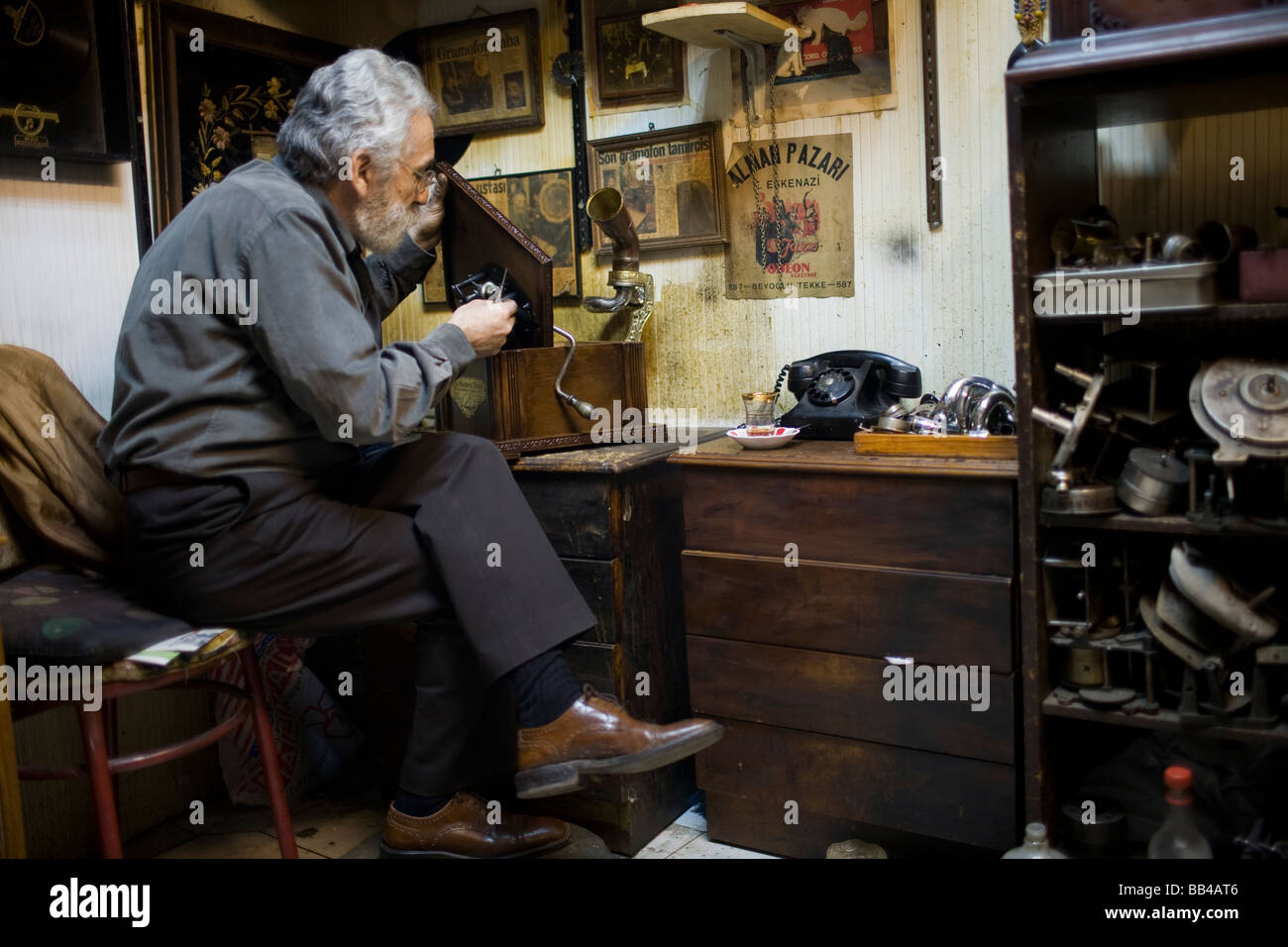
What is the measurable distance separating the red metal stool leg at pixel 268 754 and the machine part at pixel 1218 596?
1.78m

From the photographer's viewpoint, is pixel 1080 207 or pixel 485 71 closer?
pixel 1080 207

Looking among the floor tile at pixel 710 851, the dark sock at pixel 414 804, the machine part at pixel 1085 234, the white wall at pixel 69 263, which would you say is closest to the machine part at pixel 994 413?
the machine part at pixel 1085 234

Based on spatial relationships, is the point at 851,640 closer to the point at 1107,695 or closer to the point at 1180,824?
the point at 1107,695

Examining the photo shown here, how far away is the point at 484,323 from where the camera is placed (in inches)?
91.9

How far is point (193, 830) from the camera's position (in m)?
2.89

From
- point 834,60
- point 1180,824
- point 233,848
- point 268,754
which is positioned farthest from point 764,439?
point 233,848

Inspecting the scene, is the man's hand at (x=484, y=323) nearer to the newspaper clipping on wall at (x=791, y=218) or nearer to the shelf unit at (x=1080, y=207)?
the newspaper clipping on wall at (x=791, y=218)

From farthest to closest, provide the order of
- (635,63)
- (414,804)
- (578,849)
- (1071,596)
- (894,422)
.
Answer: (635,63) < (578,849) < (894,422) < (414,804) < (1071,596)

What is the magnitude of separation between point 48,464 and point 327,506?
66cm

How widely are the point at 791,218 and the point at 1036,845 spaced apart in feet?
5.31

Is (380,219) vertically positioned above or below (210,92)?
below

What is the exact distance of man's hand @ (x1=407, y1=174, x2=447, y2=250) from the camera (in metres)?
2.90
